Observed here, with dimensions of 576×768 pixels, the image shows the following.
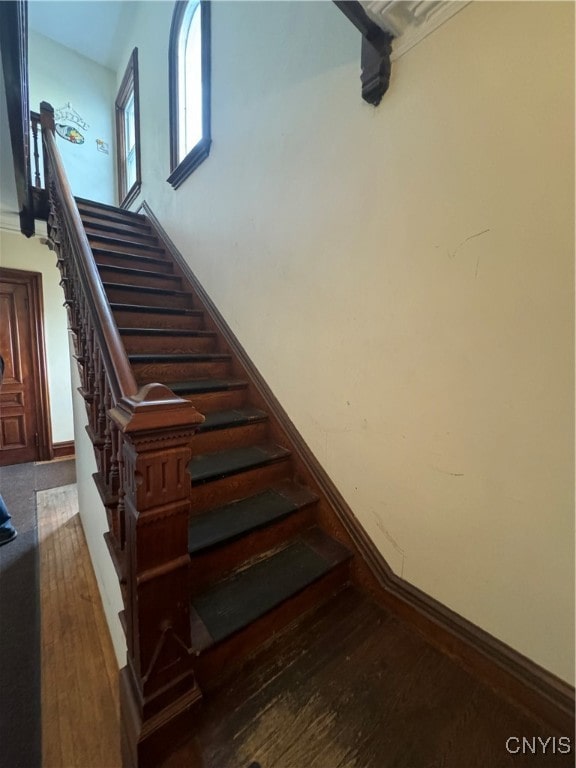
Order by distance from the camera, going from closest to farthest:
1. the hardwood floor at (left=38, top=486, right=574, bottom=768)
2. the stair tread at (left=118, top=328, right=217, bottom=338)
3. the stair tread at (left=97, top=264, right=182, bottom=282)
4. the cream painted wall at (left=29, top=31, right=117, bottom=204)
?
the hardwood floor at (left=38, top=486, right=574, bottom=768)
the stair tread at (left=118, top=328, right=217, bottom=338)
the stair tread at (left=97, top=264, right=182, bottom=282)
the cream painted wall at (left=29, top=31, right=117, bottom=204)

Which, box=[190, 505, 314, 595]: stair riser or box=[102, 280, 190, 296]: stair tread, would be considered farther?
box=[102, 280, 190, 296]: stair tread

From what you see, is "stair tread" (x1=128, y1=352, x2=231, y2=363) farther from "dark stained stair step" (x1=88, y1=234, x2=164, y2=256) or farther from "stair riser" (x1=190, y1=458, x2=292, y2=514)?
"dark stained stair step" (x1=88, y1=234, x2=164, y2=256)

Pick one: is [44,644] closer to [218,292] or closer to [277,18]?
[218,292]

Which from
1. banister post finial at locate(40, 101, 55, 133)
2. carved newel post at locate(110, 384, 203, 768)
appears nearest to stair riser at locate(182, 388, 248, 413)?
carved newel post at locate(110, 384, 203, 768)

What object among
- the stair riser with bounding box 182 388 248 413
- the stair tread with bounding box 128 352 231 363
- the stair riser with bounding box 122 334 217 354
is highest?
the stair riser with bounding box 122 334 217 354

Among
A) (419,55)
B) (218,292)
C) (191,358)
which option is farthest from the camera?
(218,292)

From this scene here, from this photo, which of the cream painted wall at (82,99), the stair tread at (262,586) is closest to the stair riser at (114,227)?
the cream painted wall at (82,99)

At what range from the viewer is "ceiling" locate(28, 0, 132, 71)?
342 cm

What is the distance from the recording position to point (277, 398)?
1.81 meters

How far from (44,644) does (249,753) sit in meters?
1.15

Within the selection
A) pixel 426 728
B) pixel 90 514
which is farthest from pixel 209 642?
pixel 90 514

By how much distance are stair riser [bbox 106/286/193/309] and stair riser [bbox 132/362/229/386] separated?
728mm

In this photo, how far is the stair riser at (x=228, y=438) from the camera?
1.60 metres

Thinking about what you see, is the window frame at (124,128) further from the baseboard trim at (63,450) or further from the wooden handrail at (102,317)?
the baseboard trim at (63,450)
